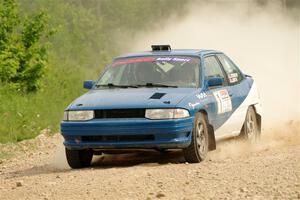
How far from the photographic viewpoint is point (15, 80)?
20.5m

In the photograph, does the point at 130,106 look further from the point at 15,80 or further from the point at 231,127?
the point at 15,80

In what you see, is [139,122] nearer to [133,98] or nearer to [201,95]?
[133,98]

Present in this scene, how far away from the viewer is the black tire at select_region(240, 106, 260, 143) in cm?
1255

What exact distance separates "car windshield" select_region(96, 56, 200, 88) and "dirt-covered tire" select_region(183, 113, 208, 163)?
0.63 metres

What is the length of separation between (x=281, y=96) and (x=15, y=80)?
24.8 feet

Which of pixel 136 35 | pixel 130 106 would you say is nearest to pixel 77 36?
pixel 136 35

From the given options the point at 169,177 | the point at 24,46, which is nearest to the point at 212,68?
the point at 169,177

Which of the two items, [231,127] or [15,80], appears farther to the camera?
[15,80]

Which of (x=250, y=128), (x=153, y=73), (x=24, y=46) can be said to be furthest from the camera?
(x=24, y=46)

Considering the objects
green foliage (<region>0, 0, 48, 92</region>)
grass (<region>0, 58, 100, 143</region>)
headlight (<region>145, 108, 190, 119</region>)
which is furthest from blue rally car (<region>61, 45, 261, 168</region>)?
green foliage (<region>0, 0, 48, 92</region>)

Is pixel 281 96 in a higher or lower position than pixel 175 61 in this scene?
lower

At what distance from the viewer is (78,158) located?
10742mm

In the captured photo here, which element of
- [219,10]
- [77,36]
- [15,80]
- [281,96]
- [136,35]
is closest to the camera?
[15,80]

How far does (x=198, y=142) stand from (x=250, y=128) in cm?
238
